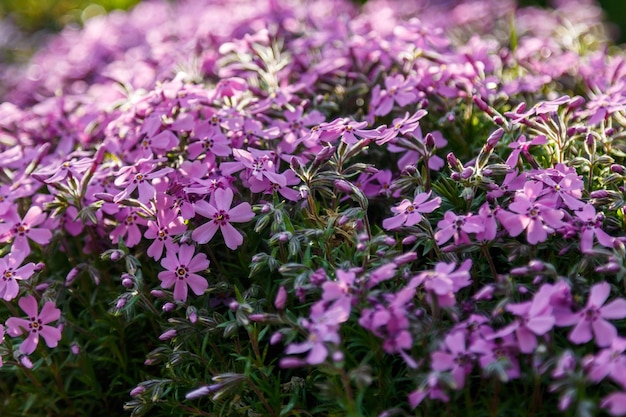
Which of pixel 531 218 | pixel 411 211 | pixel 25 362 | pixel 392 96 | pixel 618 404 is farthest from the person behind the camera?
pixel 392 96

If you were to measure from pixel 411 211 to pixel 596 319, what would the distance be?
61 cm

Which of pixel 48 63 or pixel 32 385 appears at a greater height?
pixel 48 63

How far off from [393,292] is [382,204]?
0.58 m

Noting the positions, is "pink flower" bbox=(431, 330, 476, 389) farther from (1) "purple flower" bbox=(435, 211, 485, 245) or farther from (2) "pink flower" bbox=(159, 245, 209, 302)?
(2) "pink flower" bbox=(159, 245, 209, 302)

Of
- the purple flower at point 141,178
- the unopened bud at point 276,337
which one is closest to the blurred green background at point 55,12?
the purple flower at point 141,178

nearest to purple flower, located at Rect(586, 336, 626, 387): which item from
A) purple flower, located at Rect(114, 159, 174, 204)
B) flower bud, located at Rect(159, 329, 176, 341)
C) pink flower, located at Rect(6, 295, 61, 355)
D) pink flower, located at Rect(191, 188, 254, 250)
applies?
pink flower, located at Rect(191, 188, 254, 250)

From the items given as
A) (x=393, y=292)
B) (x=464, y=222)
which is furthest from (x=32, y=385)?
(x=464, y=222)

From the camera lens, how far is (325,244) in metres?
2.05

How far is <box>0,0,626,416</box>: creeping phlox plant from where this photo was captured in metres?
1.69

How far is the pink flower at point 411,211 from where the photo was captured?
1962mm

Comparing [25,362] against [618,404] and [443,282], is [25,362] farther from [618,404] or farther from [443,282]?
[618,404]

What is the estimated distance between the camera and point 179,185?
217cm

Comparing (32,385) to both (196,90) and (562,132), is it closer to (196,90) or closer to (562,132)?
(196,90)

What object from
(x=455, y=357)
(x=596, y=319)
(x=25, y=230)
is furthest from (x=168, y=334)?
(x=596, y=319)
